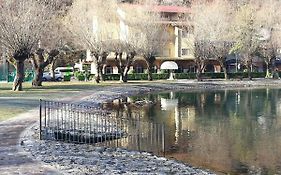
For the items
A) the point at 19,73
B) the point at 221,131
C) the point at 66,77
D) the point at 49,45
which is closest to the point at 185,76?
the point at 66,77

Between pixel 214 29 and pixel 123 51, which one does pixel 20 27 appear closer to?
pixel 123 51

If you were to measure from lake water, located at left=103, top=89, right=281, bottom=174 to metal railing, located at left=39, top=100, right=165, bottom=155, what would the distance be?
74cm

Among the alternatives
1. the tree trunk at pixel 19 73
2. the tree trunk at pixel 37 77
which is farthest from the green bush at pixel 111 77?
the tree trunk at pixel 19 73

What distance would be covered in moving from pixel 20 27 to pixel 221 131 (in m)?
22.8

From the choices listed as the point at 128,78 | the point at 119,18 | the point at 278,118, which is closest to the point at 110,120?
the point at 278,118

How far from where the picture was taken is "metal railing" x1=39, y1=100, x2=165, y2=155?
19.5m

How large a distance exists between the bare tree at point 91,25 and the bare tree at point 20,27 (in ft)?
45.7

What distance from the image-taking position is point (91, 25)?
5856 centimetres

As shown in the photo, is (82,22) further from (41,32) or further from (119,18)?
(41,32)

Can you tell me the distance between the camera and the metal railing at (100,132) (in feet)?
64.1

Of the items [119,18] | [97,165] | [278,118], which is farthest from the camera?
[119,18]

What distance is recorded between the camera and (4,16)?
41.0m

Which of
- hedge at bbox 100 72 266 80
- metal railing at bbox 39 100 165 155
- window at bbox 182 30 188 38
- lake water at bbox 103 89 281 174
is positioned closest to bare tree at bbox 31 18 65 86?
lake water at bbox 103 89 281 174

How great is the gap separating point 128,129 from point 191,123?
5.27m
